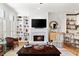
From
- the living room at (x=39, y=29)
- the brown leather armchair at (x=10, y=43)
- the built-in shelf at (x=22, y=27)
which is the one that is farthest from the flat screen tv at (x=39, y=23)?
the brown leather armchair at (x=10, y=43)

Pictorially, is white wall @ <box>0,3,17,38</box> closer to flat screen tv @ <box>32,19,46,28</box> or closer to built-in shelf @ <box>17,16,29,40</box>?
built-in shelf @ <box>17,16,29,40</box>

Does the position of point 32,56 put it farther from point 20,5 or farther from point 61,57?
point 20,5

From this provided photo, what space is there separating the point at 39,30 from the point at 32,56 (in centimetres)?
53

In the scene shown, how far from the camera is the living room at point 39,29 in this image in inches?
114

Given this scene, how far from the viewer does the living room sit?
9.52 ft

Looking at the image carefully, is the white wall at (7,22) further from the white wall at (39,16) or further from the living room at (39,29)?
the white wall at (39,16)

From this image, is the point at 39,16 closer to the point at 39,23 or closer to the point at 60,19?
the point at 39,23

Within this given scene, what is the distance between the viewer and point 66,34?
2.98 metres

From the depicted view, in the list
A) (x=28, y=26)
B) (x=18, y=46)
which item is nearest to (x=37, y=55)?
(x=18, y=46)

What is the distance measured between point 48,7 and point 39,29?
0.47 m

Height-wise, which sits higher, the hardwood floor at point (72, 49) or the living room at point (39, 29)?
the living room at point (39, 29)

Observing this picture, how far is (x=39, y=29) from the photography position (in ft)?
9.94

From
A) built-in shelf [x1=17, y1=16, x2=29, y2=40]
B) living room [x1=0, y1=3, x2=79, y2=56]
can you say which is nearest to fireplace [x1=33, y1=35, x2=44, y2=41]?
living room [x1=0, y1=3, x2=79, y2=56]

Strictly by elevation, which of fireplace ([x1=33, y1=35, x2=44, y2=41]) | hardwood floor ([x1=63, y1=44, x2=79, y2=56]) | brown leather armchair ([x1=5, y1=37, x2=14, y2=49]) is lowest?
hardwood floor ([x1=63, y1=44, x2=79, y2=56])
